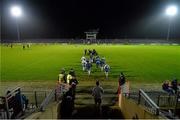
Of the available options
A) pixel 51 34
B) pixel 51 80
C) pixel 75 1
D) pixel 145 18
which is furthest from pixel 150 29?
pixel 51 80

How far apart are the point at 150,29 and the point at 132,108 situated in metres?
78.8

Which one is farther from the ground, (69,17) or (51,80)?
(69,17)

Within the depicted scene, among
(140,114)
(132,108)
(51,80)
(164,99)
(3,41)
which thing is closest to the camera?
(140,114)

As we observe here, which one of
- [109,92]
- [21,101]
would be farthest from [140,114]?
[109,92]

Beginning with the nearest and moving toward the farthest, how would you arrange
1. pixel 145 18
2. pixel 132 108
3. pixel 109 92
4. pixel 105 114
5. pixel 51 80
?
1. pixel 132 108
2. pixel 105 114
3. pixel 109 92
4. pixel 51 80
5. pixel 145 18

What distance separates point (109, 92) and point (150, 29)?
73.9 m

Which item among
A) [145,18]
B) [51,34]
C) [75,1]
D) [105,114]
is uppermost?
[75,1]

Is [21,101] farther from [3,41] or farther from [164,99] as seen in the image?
[3,41]

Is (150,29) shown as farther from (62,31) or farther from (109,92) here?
(109,92)

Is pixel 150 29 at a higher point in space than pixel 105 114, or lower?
higher

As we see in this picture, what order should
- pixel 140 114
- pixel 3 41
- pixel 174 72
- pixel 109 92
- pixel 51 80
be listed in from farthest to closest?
1. pixel 3 41
2. pixel 174 72
3. pixel 51 80
4. pixel 109 92
5. pixel 140 114

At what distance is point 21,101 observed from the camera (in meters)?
11.3

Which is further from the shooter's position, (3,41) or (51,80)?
(3,41)

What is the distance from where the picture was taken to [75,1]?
8812cm
